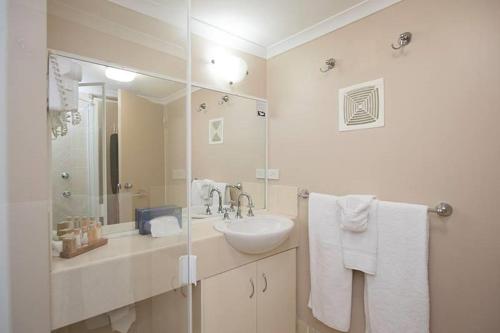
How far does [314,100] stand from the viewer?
167 cm

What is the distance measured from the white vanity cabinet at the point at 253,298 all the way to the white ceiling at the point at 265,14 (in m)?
1.61

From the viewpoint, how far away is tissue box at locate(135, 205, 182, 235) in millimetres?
1227

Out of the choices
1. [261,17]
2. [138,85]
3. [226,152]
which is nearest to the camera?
[138,85]

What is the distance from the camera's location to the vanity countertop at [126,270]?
2.88 feet

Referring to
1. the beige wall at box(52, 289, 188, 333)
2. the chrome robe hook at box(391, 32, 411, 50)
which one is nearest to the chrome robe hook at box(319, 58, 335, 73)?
the chrome robe hook at box(391, 32, 411, 50)

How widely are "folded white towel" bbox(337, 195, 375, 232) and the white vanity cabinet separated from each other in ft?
1.79

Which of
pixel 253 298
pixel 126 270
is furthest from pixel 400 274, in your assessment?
pixel 126 270

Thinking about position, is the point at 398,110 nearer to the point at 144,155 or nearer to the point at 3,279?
the point at 144,155

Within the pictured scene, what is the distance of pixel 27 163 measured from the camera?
0.62 m

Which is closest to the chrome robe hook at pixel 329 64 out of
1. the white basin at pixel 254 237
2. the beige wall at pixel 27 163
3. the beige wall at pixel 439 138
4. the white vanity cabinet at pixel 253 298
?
the beige wall at pixel 439 138

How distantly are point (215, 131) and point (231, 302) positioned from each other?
3.75 ft

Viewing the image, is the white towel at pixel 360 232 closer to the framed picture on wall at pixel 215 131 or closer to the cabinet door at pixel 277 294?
the cabinet door at pixel 277 294

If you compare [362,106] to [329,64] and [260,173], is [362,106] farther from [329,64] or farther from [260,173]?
[260,173]

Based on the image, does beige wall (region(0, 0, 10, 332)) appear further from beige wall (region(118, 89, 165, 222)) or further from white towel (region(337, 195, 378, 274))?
white towel (region(337, 195, 378, 274))
